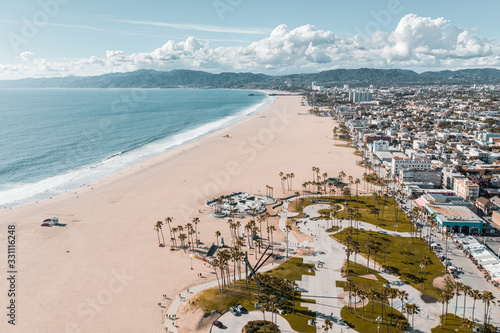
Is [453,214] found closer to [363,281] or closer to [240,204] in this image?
[363,281]

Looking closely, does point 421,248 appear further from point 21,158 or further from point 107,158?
point 21,158

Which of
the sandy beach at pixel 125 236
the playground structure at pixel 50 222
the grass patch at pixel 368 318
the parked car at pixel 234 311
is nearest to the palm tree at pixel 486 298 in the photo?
the grass patch at pixel 368 318

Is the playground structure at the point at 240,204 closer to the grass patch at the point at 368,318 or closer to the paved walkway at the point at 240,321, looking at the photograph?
the paved walkway at the point at 240,321

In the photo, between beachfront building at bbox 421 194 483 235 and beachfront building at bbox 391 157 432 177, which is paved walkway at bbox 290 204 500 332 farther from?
beachfront building at bbox 391 157 432 177

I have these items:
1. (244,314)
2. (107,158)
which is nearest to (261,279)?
(244,314)

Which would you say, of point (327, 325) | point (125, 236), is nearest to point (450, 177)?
point (327, 325)

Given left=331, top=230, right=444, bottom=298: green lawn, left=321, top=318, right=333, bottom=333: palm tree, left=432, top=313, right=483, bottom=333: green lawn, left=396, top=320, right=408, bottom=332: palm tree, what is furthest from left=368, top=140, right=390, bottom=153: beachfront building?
left=321, top=318, right=333, bottom=333: palm tree
